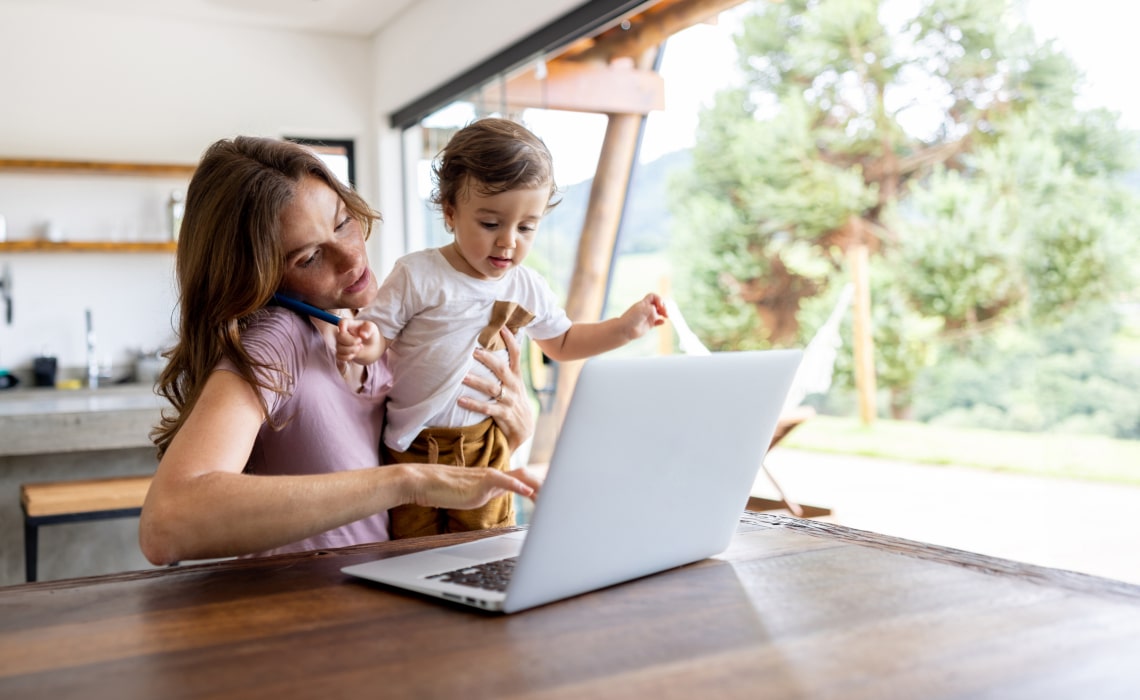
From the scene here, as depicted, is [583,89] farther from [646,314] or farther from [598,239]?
[646,314]

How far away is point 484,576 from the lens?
104 cm

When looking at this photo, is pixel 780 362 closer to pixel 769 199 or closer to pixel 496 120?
pixel 496 120

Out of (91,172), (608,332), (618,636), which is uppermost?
(91,172)

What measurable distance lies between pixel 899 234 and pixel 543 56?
5645 mm

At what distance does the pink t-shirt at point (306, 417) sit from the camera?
1433 mm

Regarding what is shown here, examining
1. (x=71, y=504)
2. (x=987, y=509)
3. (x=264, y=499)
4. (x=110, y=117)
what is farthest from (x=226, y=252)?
(x=987, y=509)

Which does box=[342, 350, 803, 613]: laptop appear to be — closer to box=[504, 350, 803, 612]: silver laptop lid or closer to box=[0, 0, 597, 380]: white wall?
box=[504, 350, 803, 612]: silver laptop lid

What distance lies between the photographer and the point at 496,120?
5.89 ft

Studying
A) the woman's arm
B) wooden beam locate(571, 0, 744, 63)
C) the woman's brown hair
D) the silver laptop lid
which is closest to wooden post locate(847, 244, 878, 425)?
wooden beam locate(571, 0, 744, 63)

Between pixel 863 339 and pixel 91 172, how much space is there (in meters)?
5.75

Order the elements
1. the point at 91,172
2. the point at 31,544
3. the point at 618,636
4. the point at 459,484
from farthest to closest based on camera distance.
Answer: the point at 91,172 → the point at 31,544 → the point at 459,484 → the point at 618,636

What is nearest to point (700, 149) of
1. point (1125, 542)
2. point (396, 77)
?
point (396, 77)

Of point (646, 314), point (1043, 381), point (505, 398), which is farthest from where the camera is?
point (1043, 381)

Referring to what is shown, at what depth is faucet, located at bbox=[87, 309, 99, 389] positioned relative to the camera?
5539mm
